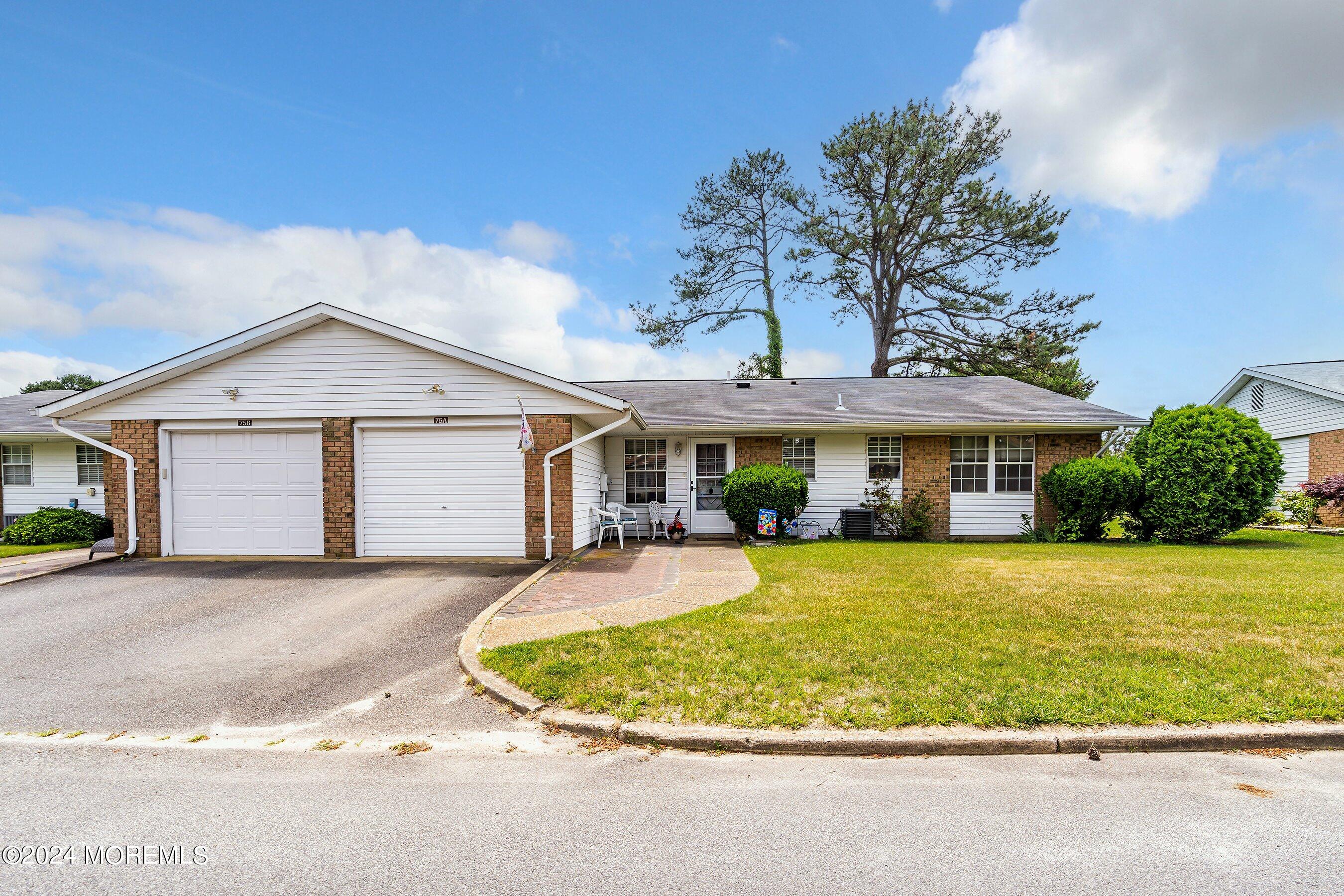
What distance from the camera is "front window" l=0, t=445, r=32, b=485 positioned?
15523mm

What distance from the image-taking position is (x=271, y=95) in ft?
38.5

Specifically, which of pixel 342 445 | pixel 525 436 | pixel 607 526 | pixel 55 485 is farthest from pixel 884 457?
pixel 55 485

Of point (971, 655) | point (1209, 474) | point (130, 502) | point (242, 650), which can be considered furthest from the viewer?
point (1209, 474)

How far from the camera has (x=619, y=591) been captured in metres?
7.81

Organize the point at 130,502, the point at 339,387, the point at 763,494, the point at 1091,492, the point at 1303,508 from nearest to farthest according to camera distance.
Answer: the point at 339,387, the point at 130,502, the point at 763,494, the point at 1091,492, the point at 1303,508

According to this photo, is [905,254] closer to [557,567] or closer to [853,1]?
[853,1]

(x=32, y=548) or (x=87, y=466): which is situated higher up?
(x=87, y=466)

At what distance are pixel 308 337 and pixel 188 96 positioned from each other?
5.07 metres

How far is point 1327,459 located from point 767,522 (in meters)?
17.1

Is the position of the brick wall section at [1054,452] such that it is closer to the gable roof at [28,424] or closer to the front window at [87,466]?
the gable roof at [28,424]

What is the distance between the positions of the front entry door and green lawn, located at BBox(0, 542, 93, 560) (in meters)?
13.7

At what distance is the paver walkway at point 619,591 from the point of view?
612cm

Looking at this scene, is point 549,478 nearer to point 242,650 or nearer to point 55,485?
point 242,650

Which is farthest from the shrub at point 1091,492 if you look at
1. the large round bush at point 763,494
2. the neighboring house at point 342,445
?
the neighboring house at point 342,445
